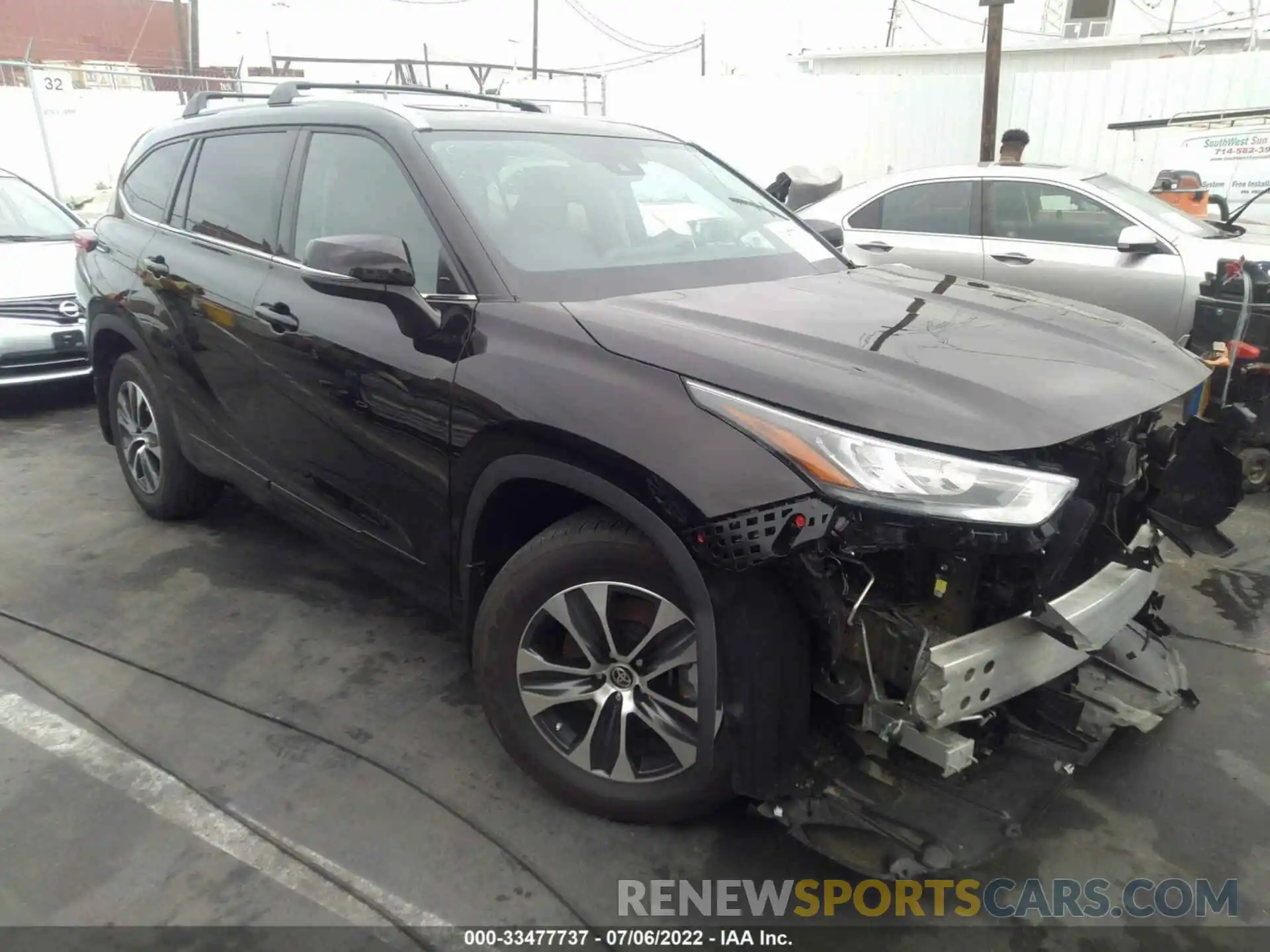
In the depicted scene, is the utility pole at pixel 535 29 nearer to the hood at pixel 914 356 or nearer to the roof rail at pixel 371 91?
the roof rail at pixel 371 91

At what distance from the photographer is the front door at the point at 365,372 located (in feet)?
8.47

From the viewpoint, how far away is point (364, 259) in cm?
242

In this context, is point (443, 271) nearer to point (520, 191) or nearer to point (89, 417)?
point (520, 191)

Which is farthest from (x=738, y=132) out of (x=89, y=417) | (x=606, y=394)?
(x=606, y=394)

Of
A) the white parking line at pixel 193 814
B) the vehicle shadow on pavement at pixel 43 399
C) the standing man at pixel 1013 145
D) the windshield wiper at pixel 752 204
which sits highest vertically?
the standing man at pixel 1013 145

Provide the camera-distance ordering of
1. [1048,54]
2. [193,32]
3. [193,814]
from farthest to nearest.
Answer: [193,32] < [1048,54] < [193,814]

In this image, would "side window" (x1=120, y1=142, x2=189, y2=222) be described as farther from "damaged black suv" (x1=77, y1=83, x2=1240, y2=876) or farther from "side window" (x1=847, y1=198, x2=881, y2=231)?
"side window" (x1=847, y1=198, x2=881, y2=231)

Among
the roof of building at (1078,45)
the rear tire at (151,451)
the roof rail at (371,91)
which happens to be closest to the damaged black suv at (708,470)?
the roof rail at (371,91)

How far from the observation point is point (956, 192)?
6535 mm

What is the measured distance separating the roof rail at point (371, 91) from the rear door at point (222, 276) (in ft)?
0.62

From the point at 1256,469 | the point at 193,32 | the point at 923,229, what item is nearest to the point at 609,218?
the point at 1256,469

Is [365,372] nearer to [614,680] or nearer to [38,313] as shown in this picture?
[614,680]

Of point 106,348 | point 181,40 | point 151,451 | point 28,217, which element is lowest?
point 151,451

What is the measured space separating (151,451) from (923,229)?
16.9 feet
